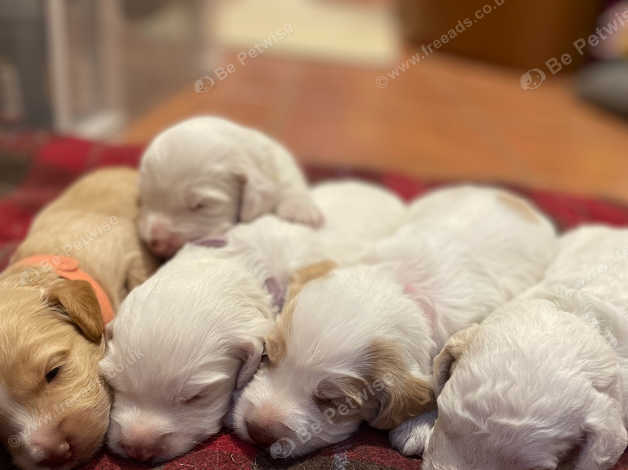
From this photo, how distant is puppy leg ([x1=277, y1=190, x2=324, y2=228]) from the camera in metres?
3.18

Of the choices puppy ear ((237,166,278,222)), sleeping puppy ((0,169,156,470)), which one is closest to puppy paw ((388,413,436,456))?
sleeping puppy ((0,169,156,470))

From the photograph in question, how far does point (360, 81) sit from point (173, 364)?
6458 millimetres

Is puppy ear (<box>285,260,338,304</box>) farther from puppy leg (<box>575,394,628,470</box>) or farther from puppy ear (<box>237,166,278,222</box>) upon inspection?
puppy leg (<box>575,394,628,470</box>)

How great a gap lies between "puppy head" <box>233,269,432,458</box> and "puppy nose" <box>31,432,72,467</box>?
1.78 feet

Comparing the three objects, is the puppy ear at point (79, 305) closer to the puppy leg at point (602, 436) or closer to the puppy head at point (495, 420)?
the puppy head at point (495, 420)

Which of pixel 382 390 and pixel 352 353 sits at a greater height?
pixel 352 353

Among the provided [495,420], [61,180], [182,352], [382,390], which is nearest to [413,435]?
[382,390]

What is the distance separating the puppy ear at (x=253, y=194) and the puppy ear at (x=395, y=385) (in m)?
1.07

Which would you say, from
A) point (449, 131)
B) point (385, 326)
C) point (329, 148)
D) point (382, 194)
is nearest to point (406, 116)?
point (449, 131)

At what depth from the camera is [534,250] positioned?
3.03m

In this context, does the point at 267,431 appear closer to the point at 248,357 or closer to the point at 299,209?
the point at 248,357

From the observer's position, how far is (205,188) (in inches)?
121

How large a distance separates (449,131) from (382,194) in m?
3.76

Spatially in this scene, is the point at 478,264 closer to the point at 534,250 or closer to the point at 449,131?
the point at 534,250
